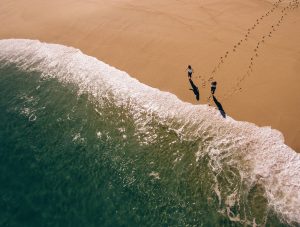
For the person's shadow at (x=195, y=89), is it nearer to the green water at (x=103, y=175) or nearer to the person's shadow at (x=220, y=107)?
the person's shadow at (x=220, y=107)

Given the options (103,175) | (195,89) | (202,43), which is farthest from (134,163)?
(202,43)

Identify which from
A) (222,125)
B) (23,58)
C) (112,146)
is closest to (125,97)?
(112,146)

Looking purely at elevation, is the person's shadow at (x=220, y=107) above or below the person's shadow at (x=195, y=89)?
below

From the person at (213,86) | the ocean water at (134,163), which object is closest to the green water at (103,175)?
the ocean water at (134,163)

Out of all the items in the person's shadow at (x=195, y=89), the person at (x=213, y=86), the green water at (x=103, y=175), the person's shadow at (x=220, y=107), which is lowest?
the green water at (x=103, y=175)

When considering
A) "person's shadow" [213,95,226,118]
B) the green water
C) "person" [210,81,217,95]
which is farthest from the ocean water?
"person" [210,81,217,95]

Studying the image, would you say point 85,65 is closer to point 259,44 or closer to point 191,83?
point 191,83
